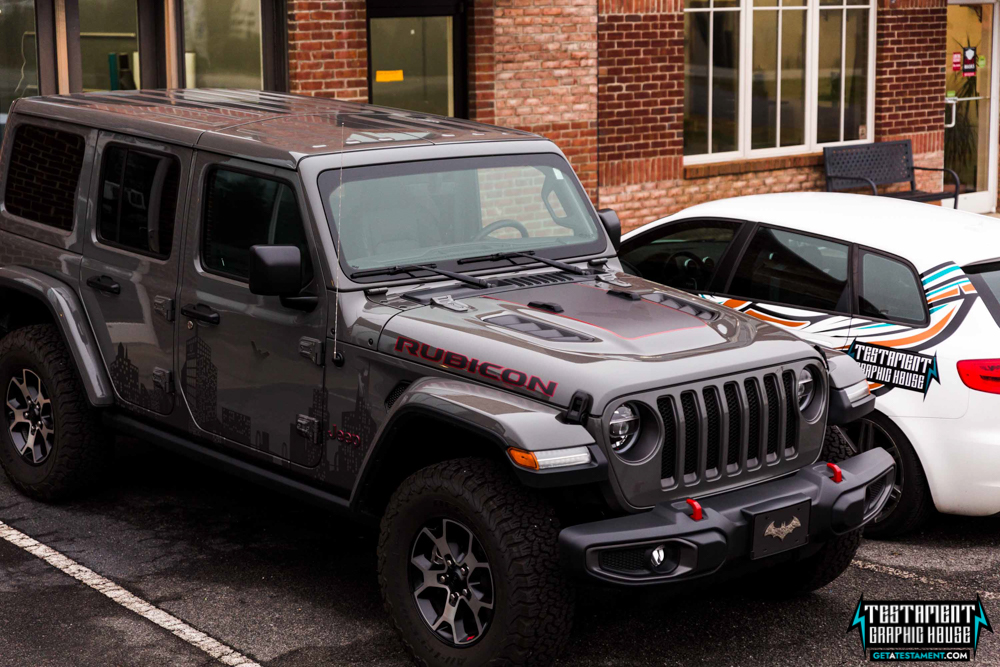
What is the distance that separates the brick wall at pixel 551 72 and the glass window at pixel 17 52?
4103mm

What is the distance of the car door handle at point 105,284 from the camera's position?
6234 mm

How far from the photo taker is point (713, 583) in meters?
4.69

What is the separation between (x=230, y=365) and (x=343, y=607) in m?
1.14

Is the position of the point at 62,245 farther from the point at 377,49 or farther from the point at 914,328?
the point at 377,49

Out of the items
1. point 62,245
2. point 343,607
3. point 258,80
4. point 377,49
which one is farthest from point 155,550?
point 377,49

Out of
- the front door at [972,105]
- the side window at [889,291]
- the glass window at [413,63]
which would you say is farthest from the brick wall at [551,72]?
the side window at [889,291]

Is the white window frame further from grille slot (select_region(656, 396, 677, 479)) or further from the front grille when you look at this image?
grille slot (select_region(656, 396, 677, 479))

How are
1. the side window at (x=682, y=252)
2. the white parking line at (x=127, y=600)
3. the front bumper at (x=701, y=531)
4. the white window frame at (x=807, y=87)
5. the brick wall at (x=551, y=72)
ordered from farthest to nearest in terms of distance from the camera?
1. the white window frame at (x=807, y=87)
2. the brick wall at (x=551, y=72)
3. the side window at (x=682, y=252)
4. the white parking line at (x=127, y=600)
5. the front bumper at (x=701, y=531)

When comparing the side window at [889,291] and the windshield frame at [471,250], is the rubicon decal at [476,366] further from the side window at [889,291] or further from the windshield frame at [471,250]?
the side window at [889,291]

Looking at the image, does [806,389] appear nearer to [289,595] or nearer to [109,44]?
[289,595]

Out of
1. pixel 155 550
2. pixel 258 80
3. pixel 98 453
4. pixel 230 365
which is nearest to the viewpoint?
pixel 230 365

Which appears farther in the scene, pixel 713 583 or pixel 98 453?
pixel 98 453

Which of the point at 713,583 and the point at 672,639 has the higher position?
the point at 713,583

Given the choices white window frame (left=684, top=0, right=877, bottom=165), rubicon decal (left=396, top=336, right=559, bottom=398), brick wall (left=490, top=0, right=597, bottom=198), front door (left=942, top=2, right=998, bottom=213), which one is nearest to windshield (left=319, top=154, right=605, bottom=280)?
rubicon decal (left=396, top=336, right=559, bottom=398)
